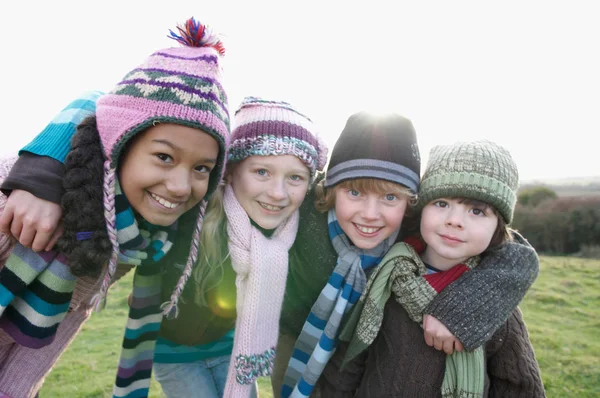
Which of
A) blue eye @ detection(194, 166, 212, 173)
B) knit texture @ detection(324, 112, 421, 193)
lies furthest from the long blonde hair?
knit texture @ detection(324, 112, 421, 193)

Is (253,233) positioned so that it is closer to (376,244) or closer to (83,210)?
(376,244)

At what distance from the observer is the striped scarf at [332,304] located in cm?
211

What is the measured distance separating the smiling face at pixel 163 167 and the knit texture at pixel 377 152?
686 mm

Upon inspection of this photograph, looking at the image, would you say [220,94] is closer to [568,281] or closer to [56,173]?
[56,173]

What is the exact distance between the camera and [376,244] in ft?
6.90

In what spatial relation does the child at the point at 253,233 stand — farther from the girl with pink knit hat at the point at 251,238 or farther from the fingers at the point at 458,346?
the fingers at the point at 458,346

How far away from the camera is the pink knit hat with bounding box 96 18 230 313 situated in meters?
1.64

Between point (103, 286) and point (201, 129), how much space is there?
32.2 inches

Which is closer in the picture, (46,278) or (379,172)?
(46,278)

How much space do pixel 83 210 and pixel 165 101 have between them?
533 mm

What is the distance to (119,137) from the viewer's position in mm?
1653

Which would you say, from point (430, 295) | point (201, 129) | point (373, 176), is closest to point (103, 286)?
point (201, 129)

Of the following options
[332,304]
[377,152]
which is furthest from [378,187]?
[332,304]

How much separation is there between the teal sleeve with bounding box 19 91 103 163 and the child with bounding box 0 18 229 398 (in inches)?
0.4
